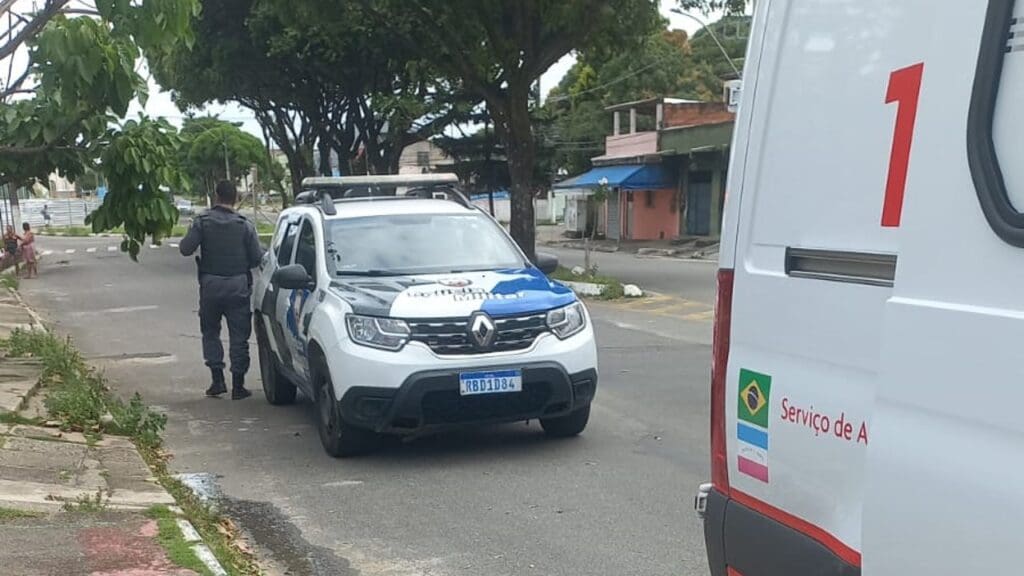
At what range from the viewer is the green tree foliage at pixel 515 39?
21234 mm

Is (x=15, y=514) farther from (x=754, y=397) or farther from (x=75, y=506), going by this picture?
(x=754, y=397)

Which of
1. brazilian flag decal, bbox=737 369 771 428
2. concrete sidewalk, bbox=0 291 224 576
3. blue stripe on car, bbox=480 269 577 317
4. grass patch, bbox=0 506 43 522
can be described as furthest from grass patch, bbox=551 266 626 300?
brazilian flag decal, bbox=737 369 771 428

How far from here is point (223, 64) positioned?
92.2ft

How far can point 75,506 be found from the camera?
5594mm

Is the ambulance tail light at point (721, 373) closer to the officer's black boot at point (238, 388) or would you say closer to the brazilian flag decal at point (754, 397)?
the brazilian flag decal at point (754, 397)

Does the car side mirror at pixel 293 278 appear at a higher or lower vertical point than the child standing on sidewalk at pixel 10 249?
higher

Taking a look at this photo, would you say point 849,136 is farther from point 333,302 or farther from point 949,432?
point 333,302

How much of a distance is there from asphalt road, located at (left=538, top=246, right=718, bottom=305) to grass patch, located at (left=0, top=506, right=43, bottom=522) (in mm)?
14329

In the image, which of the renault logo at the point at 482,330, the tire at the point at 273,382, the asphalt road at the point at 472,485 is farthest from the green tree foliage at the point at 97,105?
the renault logo at the point at 482,330

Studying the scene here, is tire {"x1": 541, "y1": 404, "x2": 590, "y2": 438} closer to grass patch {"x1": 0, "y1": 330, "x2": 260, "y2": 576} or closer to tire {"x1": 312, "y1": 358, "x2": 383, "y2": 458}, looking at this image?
tire {"x1": 312, "y1": 358, "x2": 383, "y2": 458}

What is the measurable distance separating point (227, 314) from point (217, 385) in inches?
35.3

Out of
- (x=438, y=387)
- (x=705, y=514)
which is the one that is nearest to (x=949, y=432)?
(x=705, y=514)

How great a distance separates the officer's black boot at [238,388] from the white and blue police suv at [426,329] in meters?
1.53

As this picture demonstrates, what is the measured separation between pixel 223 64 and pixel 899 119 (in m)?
27.9
